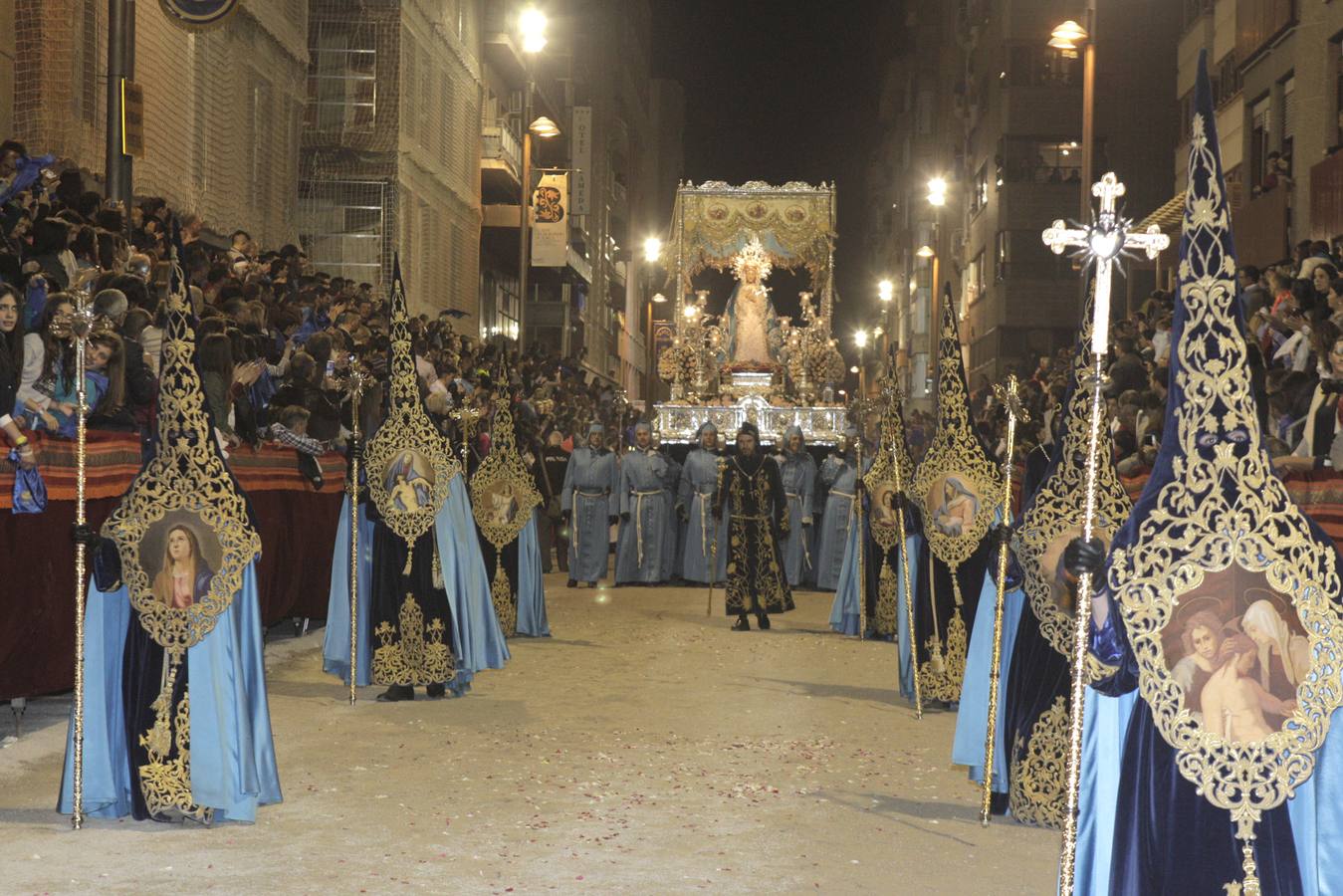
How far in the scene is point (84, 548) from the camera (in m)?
7.96

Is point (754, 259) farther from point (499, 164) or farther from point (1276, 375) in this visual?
point (1276, 375)

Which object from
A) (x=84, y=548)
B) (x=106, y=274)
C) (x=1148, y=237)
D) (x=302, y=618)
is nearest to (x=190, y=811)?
(x=84, y=548)

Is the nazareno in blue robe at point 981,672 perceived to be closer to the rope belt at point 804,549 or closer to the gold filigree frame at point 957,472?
the gold filigree frame at point 957,472

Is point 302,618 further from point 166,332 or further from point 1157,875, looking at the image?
point 1157,875

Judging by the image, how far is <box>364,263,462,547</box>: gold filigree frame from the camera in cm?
1195

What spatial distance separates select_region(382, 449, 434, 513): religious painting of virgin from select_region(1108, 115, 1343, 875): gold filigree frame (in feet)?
24.1

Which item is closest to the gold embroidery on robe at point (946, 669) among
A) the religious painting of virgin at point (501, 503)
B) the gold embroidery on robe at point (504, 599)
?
the religious painting of virgin at point (501, 503)

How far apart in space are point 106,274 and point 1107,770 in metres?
8.89

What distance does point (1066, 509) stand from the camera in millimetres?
7512

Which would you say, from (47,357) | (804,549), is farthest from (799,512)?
(47,357)

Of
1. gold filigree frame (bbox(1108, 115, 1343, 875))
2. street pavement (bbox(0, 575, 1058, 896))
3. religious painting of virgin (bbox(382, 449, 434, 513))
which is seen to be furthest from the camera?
religious painting of virgin (bbox(382, 449, 434, 513))

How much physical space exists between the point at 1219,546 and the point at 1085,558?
0.38 m

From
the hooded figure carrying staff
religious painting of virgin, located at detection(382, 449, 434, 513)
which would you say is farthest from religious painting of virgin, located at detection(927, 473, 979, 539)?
the hooded figure carrying staff

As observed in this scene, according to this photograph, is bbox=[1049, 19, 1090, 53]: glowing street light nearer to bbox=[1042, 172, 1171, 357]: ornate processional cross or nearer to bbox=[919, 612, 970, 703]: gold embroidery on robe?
bbox=[919, 612, 970, 703]: gold embroidery on robe
